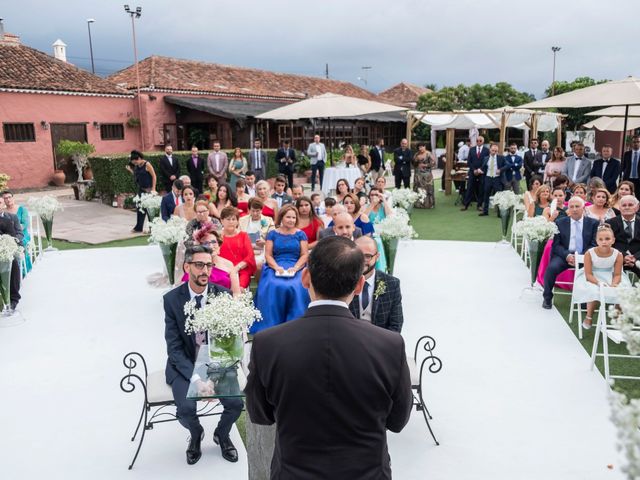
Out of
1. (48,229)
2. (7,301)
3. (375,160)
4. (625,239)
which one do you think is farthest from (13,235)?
(375,160)

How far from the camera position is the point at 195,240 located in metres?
6.59

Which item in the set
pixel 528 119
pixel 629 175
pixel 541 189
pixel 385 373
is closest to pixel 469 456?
pixel 385 373

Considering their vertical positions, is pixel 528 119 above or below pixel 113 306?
above

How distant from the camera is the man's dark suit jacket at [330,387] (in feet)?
6.82

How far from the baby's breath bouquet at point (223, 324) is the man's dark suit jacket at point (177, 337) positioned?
0.86 feet

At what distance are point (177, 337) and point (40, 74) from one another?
72.7 ft

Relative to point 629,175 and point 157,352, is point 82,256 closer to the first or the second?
→ point 157,352

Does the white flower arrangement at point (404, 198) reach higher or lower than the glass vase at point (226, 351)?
higher

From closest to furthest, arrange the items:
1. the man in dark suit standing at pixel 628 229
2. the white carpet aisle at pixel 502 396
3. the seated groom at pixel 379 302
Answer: the white carpet aisle at pixel 502 396 → the seated groom at pixel 379 302 → the man in dark suit standing at pixel 628 229

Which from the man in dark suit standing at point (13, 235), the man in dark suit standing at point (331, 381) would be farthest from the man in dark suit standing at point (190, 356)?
the man in dark suit standing at point (13, 235)

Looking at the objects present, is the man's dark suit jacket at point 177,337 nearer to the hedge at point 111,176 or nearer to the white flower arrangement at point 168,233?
the white flower arrangement at point 168,233

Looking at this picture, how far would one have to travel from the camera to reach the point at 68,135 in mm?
22656

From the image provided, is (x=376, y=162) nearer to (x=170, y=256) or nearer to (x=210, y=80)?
(x=170, y=256)

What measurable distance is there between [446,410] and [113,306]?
16.4ft
